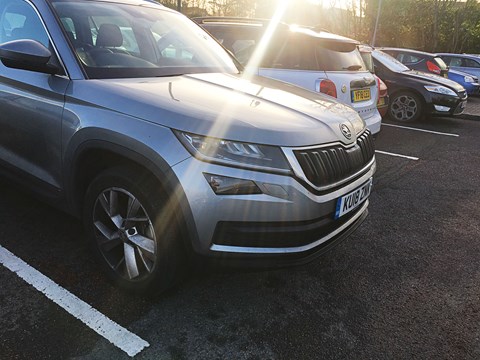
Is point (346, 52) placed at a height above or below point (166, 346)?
above

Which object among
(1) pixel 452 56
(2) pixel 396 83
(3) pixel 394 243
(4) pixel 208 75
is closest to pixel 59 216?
(4) pixel 208 75

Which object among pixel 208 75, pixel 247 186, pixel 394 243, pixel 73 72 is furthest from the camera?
pixel 394 243

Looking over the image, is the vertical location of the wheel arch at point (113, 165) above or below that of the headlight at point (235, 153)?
below

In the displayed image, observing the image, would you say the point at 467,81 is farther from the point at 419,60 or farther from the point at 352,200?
the point at 352,200

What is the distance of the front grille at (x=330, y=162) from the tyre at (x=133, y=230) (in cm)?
72

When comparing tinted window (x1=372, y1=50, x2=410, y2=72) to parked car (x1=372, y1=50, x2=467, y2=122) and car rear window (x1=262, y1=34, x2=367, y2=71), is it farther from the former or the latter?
car rear window (x1=262, y1=34, x2=367, y2=71)

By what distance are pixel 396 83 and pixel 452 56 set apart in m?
7.43

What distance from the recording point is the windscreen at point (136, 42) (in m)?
2.62

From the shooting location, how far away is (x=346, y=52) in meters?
4.90

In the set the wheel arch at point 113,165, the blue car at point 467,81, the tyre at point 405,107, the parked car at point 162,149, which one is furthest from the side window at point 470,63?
the wheel arch at point 113,165

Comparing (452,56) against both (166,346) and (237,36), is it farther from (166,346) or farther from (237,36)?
(166,346)

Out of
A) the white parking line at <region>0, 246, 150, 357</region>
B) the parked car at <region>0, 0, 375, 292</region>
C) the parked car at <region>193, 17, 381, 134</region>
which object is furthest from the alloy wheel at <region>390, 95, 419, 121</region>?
the white parking line at <region>0, 246, 150, 357</region>

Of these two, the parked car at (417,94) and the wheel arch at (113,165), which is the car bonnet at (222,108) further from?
the parked car at (417,94)

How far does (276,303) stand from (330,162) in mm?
921
